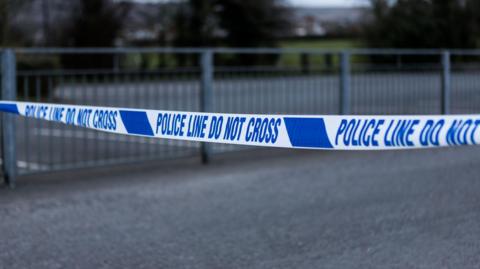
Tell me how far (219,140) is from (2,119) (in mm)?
4490

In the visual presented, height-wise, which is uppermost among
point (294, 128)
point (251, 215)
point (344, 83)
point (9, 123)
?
point (294, 128)

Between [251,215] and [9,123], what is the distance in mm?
2986

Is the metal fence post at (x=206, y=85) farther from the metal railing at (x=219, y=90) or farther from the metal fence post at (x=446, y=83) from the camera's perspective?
the metal fence post at (x=446, y=83)

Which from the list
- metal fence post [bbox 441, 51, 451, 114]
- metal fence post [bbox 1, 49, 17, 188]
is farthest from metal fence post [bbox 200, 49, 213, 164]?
metal fence post [bbox 441, 51, 451, 114]

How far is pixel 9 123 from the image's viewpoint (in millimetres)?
8047

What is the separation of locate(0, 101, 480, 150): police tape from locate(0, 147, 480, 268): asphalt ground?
40.5 inches

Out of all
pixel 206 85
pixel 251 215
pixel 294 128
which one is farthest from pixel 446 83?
pixel 294 128

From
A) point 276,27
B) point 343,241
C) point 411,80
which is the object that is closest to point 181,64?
point 276,27

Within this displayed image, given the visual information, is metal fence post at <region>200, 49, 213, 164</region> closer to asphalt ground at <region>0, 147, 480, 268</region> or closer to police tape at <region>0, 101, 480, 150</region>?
asphalt ground at <region>0, 147, 480, 268</region>

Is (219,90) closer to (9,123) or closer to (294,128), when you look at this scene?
(9,123)

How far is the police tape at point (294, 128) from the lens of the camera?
3430 millimetres

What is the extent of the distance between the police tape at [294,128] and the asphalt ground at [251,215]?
103 cm

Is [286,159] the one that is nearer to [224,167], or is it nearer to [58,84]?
[224,167]

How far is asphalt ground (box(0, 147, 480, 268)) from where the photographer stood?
17.3ft
